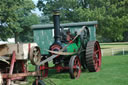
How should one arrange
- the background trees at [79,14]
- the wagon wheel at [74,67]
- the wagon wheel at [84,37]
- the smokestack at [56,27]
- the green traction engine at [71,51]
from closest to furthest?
the wagon wheel at [74,67] → the green traction engine at [71,51] → the smokestack at [56,27] → the wagon wheel at [84,37] → the background trees at [79,14]

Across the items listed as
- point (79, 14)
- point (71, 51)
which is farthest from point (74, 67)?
point (79, 14)

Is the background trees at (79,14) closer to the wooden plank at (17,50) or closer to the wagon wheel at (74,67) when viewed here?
the wagon wheel at (74,67)

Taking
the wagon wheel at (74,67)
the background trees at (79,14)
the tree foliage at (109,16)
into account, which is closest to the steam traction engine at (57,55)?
the wagon wheel at (74,67)

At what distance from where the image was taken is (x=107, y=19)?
1164 inches

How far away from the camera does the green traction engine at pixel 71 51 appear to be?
8531mm

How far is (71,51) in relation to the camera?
917 cm

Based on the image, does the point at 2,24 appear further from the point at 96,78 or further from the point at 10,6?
the point at 96,78

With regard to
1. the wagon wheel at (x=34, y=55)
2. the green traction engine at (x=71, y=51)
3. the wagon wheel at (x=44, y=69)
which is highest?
the wagon wheel at (x=34, y=55)

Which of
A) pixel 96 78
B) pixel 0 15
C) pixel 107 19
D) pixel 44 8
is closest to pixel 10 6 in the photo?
pixel 0 15

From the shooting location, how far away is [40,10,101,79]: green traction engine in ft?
28.0

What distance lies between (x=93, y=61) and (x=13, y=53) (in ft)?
14.0

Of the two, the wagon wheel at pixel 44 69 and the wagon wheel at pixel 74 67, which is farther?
the wagon wheel at pixel 44 69

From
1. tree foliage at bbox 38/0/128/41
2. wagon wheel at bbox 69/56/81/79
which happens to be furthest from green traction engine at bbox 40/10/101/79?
tree foliage at bbox 38/0/128/41

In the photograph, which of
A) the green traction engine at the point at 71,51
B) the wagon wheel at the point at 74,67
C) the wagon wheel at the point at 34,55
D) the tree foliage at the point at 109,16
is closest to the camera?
the wagon wheel at the point at 34,55
